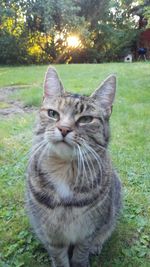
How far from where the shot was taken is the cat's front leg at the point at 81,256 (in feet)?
7.01

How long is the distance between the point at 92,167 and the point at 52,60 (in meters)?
14.6

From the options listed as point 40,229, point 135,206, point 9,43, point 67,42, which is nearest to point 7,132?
point 135,206

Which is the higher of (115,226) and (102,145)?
(102,145)

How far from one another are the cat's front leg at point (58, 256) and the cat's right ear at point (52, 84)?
0.94 metres

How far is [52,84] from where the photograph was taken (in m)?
2.07

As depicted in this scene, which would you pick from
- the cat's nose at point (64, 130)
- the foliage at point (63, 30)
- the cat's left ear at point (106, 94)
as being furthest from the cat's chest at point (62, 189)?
the foliage at point (63, 30)

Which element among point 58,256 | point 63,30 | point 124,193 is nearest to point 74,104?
point 58,256

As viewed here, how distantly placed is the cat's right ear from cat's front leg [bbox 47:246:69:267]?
944 mm

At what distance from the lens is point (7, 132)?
460 centimetres

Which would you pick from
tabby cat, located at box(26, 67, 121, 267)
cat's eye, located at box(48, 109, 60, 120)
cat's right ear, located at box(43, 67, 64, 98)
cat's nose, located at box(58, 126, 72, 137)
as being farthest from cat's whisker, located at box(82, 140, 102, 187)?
cat's right ear, located at box(43, 67, 64, 98)

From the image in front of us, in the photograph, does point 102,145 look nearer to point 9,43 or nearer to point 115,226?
point 115,226

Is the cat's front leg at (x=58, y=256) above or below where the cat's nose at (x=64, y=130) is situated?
below

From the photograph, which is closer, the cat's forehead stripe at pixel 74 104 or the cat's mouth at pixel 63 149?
the cat's mouth at pixel 63 149

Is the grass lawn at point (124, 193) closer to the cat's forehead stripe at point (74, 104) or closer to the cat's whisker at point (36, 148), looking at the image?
the cat's whisker at point (36, 148)
